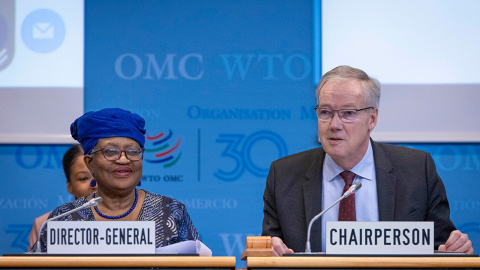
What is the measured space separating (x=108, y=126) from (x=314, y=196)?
0.86m

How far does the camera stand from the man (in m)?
2.62

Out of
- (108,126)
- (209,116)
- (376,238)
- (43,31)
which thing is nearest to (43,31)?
(43,31)

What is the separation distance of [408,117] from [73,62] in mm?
2192

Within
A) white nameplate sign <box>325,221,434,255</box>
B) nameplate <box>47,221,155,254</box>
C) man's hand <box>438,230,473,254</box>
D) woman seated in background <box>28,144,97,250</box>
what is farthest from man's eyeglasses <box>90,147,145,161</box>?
woman seated in background <box>28,144,97,250</box>

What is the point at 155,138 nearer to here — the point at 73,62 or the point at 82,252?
the point at 73,62

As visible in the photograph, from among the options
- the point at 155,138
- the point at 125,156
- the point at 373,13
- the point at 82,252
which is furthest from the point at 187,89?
the point at 82,252

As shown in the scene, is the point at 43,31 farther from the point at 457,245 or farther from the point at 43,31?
the point at 457,245

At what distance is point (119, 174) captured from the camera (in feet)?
8.39

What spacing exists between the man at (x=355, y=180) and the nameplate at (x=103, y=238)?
2.61 ft

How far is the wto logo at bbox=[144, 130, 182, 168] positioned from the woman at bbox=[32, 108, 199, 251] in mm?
1672

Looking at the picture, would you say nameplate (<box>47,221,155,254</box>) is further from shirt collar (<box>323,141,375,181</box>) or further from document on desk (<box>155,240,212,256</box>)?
shirt collar (<box>323,141,375,181</box>)

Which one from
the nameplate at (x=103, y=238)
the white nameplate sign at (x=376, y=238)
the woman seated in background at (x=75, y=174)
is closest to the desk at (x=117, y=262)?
the nameplate at (x=103, y=238)

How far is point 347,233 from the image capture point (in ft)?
6.51

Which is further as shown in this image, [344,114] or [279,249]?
[344,114]
